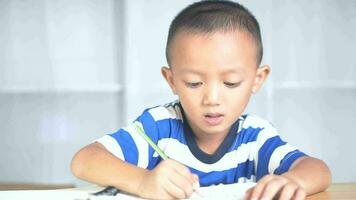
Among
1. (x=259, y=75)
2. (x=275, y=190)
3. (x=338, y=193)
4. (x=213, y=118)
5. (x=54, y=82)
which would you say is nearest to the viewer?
(x=275, y=190)

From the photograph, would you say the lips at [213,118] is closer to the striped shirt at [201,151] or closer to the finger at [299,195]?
the striped shirt at [201,151]

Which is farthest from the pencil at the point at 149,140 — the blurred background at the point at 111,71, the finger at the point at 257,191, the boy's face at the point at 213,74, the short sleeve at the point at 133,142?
the blurred background at the point at 111,71

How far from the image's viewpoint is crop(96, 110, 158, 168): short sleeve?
3.27 ft

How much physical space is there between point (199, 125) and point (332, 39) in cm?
147

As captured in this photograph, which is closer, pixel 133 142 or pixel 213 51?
pixel 213 51

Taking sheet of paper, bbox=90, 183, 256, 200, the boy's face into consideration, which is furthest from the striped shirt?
sheet of paper, bbox=90, 183, 256, 200

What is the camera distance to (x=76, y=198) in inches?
29.5

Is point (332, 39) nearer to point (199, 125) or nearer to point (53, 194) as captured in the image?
point (199, 125)

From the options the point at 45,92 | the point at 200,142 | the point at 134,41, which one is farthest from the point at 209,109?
the point at 45,92

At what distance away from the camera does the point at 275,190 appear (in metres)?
0.71

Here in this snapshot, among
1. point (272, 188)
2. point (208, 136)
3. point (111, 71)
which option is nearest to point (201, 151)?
point (208, 136)

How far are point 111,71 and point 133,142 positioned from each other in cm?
127

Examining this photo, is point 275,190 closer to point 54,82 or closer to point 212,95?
point 212,95

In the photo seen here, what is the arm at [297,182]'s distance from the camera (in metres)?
0.72
